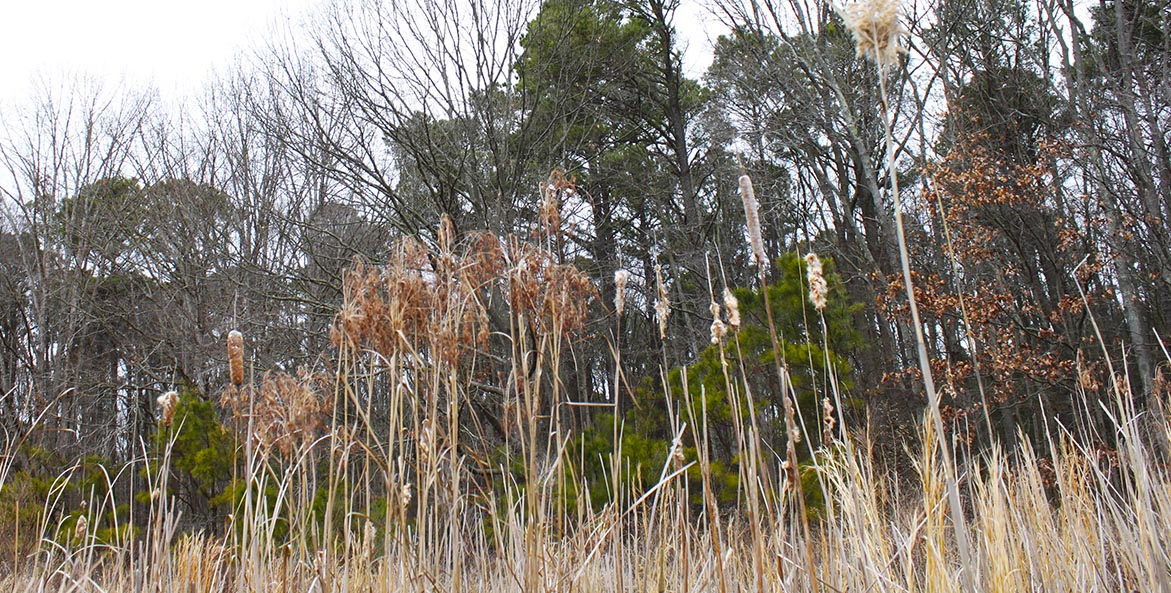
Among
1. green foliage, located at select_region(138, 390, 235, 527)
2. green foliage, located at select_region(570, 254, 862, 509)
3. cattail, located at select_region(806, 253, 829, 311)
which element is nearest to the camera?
cattail, located at select_region(806, 253, 829, 311)

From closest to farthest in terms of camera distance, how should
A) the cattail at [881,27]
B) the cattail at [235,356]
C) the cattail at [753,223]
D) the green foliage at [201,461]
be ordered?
the cattail at [881,27]
the cattail at [753,223]
the cattail at [235,356]
the green foliage at [201,461]

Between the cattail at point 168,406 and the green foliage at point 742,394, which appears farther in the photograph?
the green foliage at point 742,394

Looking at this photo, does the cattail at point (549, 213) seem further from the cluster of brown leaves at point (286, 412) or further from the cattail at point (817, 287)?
the cattail at point (817, 287)

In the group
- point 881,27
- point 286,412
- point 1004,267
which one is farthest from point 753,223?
point 1004,267

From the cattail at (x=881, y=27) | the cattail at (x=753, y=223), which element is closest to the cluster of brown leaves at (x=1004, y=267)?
the cattail at (x=753, y=223)

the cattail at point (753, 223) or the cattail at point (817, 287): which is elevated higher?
the cattail at point (753, 223)

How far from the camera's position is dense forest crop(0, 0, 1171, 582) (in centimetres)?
595

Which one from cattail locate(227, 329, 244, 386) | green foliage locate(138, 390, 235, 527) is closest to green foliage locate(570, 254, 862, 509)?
green foliage locate(138, 390, 235, 527)

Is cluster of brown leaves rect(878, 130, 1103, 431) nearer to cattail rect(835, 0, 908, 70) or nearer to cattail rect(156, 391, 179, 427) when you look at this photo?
cattail rect(156, 391, 179, 427)

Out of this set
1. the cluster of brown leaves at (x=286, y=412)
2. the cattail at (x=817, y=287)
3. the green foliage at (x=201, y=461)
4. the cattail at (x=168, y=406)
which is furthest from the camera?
the green foliage at (x=201, y=461)

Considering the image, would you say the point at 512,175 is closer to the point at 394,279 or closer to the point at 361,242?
the point at 361,242

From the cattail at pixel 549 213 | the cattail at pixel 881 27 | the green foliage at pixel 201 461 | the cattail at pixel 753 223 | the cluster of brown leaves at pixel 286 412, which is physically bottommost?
the green foliage at pixel 201 461

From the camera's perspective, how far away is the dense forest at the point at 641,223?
19.5ft

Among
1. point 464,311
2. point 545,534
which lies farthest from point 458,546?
point 464,311
